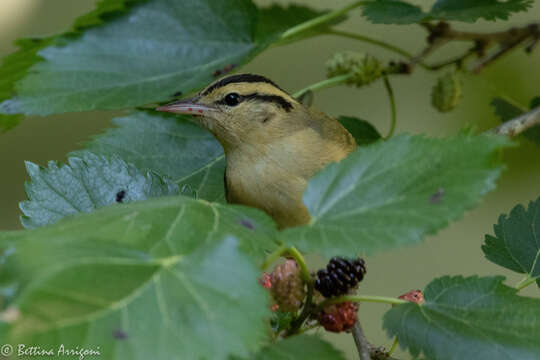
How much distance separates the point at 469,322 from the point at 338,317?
0.20 m

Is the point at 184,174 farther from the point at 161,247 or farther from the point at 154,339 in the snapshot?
the point at 154,339

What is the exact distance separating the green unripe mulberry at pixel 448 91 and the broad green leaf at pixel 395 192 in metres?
1.10

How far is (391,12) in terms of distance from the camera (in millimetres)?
1597

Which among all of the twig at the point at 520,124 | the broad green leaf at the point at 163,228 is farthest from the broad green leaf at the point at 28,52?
the twig at the point at 520,124

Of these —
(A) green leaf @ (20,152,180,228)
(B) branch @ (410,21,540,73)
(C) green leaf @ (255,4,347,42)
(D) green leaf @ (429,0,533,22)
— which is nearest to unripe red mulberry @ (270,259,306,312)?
(A) green leaf @ (20,152,180,228)

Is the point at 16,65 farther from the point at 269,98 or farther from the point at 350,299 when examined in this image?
the point at 350,299

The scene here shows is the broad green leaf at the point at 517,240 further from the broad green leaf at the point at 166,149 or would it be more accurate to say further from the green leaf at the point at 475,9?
the broad green leaf at the point at 166,149

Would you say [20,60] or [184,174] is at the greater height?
[20,60]

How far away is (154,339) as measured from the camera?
67cm

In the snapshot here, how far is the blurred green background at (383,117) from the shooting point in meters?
2.79

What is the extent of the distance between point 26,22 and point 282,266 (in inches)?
119

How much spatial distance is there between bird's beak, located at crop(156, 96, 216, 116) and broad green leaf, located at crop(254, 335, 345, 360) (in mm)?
886

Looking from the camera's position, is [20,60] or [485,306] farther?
[20,60]

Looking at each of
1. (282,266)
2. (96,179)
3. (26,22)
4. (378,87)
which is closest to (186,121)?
(96,179)
